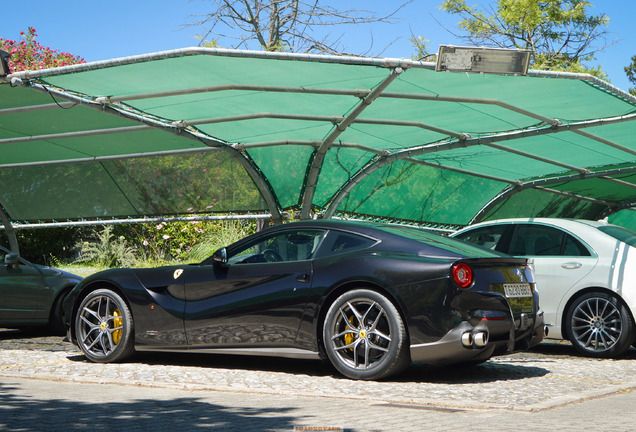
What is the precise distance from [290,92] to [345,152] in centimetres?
387

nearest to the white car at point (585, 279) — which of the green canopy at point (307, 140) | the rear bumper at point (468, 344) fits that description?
the green canopy at point (307, 140)

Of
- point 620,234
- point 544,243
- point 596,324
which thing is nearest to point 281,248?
point 544,243

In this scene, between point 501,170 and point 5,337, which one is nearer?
point 5,337

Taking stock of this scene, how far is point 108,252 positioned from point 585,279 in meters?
14.5

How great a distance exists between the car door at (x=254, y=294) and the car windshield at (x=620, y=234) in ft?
12.2

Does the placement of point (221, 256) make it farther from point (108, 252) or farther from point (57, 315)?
point (108, 252)

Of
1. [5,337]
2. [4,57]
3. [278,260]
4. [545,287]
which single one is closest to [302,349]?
[278,260]

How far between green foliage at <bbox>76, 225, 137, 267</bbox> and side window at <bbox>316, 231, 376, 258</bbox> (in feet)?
44.3

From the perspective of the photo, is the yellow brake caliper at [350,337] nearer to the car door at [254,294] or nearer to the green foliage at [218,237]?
the car door at [254,294]

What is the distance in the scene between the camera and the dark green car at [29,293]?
→ 984cm

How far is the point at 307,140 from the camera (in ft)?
40.9

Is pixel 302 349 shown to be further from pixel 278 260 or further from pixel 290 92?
pixel 290 92

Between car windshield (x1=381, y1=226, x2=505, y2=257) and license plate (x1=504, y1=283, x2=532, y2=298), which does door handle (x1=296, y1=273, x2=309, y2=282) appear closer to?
car windshield (x1=381, y1=226, x2=505, y2=257)

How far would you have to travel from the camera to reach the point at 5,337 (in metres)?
10.6
